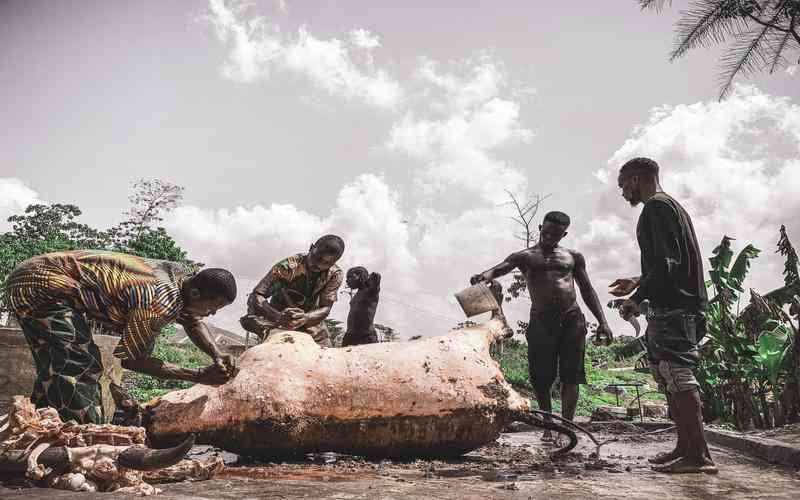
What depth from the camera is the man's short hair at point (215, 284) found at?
122 inches

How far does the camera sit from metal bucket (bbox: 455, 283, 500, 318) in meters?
4.88

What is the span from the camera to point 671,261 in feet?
11.5

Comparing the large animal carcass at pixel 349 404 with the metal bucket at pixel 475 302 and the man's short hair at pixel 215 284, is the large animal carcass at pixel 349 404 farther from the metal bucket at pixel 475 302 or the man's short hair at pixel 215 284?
the man's short hair at pixel 215 284

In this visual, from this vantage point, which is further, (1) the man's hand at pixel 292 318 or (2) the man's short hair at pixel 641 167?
(1) the man's hand at pixel 292 318

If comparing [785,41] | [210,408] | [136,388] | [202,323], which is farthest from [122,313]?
[785,41]

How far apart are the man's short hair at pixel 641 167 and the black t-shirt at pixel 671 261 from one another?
297 mm

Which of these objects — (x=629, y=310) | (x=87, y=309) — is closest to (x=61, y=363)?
(x=87, y=309)

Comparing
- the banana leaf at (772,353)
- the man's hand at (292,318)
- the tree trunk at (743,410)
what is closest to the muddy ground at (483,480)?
the man's hand at (292,318)

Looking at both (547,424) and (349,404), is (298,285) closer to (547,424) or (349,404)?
(349,404)

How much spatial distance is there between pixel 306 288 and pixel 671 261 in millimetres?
3149

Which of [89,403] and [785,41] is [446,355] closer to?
[89,403]

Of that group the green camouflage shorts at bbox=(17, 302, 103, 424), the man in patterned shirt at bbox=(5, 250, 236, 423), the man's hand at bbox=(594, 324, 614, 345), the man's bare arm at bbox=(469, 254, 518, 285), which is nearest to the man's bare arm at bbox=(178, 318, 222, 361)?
the man in patterned shirt at bbox=(5, 250, 236, 423)

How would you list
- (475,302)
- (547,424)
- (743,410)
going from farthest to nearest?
(743,410) < (475,302) < (547,424)

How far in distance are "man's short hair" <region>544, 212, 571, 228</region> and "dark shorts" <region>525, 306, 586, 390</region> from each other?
83 centimetres
